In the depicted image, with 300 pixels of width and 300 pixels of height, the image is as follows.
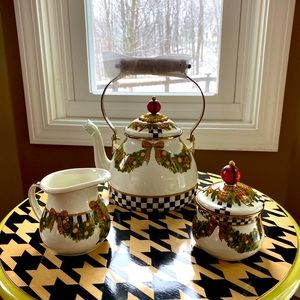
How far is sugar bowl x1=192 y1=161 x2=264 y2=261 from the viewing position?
0.56m

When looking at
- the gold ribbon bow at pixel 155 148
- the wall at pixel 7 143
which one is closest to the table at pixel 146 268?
the gold ribbon bow at pixel 155 148

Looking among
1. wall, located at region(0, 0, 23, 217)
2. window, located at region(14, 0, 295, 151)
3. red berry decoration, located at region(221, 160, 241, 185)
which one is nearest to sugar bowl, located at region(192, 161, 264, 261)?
red berry decoration, located at region(221, 160, 241, 185)

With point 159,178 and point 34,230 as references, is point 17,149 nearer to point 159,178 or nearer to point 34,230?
point 34,230

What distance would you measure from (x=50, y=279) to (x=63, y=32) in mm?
817

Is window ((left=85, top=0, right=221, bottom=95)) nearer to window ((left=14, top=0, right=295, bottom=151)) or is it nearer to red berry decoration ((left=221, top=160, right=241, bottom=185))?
window ((left=14, top=0, right=295, bottom=151))

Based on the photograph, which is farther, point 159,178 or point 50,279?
point 159,178

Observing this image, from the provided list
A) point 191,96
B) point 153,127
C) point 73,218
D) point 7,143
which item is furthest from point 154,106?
point 7,143

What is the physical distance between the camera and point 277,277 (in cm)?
55

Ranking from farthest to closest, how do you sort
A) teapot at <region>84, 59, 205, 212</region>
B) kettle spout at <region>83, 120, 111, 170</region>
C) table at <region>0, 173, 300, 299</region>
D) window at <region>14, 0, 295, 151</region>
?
window at <region>14, 0, 295, 151</region>, kettle spout at <region>83, 120, 111, 170</region>, teapot at <region>84, 59, 205, 212</region>, table at <region>0, 173, 300, 299</region>

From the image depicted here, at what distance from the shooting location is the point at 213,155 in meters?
1.12

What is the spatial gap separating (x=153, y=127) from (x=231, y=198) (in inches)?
9.0

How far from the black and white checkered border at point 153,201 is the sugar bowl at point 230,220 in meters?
0.12

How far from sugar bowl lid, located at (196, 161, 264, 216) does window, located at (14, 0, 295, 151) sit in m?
0.50

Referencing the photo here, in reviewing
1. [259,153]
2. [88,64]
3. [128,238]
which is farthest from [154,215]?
[88,64]
